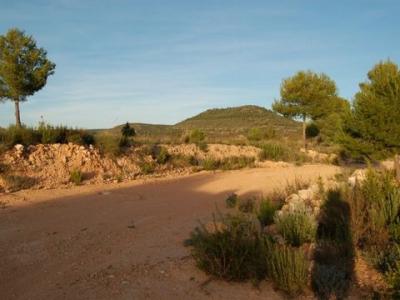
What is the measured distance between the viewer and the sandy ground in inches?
210

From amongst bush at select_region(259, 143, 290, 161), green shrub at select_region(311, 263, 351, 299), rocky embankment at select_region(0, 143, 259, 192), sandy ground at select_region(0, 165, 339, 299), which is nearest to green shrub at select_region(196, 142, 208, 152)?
bush at select_region(259, 143, 290, 161)

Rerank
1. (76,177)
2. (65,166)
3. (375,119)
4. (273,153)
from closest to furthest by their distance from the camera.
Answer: (375,119) → (76,177) → (65,166) → (273,153)

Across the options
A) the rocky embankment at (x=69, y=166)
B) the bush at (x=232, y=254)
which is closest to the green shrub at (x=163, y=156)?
the rocky embankment at (x=69, y=166)

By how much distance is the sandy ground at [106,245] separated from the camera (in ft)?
17.5

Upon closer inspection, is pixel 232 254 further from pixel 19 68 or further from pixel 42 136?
pixel 19 68

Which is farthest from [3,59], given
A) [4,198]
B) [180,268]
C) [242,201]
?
[180,268]

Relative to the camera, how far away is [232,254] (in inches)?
226

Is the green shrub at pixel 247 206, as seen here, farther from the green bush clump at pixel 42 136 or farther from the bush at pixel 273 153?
the bush at pixel 273 153

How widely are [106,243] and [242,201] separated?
4301 mm

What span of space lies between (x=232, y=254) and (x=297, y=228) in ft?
4.92

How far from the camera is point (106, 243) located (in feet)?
24.0

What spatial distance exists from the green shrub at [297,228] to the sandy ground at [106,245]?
1.48 m

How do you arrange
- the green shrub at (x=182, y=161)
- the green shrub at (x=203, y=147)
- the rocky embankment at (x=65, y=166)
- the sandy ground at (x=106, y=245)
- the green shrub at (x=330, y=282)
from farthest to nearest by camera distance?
1. the green shrub at (x=203, y=147)
2. the green shrub at (x=182, y=161)
3. the rocky embankment at (x=65, y=166)
4. the sandy ground at (x=106, y=245)
5. the green shrub at (x=330, y=282)

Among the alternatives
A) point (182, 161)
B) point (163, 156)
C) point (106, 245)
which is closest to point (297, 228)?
point (106, 245)
